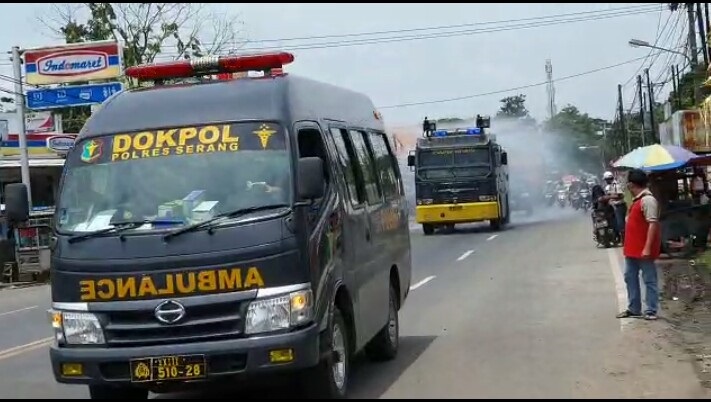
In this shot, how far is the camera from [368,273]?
7.79 metres

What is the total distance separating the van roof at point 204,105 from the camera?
6.57 meters

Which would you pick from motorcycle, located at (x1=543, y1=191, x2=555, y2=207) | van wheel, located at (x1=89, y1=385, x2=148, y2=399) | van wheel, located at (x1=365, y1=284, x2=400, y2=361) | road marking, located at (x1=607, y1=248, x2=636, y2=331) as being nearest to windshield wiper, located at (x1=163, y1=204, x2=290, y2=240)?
van wheel, located at (x1=89, y1=385, x2=148, y2=399)

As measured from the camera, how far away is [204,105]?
6.66 m

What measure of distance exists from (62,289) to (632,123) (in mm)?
81978

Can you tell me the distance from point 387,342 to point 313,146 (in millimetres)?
2564

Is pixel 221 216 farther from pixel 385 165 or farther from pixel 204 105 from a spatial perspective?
pixel 385 165

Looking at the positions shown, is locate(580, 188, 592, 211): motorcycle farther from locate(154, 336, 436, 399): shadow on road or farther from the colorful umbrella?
locate(154, 336, 436, 399): shadow on road

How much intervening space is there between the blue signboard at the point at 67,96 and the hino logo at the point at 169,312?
26360 millimetres

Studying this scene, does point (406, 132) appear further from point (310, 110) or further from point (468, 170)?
point (310, 110)

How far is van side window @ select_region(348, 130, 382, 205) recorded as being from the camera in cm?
826

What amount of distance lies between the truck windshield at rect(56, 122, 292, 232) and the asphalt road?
195 centimetres

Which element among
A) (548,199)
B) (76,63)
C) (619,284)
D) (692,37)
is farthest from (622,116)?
(619,284)

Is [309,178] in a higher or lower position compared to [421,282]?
higher

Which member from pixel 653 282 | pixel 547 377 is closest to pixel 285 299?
pixel 547 377
